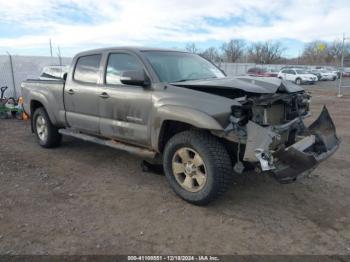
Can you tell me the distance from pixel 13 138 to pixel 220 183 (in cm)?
590

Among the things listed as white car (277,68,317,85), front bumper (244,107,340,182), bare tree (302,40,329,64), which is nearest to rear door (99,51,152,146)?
front bumper (244,107,340,182)

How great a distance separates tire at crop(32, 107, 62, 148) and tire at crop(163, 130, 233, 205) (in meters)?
3.28

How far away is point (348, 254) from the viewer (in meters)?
3.19

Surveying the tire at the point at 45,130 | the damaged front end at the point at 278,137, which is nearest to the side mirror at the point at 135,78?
the damaged front end at the point at 278,137

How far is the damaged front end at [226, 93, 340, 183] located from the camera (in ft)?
12.1

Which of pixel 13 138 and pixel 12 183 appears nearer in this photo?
pixel 12 183

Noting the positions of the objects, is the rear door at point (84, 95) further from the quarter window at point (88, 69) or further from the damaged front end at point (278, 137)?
the damaged front end at point (278, 137)

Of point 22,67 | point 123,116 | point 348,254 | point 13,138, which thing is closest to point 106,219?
point 123,116

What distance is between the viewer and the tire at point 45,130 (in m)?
6.75

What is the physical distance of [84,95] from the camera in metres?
5.57

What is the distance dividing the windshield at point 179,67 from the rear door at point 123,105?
23cm

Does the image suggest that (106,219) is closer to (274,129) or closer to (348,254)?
(274,129)

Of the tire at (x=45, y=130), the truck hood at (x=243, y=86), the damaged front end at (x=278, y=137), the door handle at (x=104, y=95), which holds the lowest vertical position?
the tire at (x=45, y=130)

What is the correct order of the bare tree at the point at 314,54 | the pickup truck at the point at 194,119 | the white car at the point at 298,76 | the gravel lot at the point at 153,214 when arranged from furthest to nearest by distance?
the bare tree at the point at 314,54 < the white car at the point at 298,76 < the pickup truck at the point at 194,119 < the gravel lot at the point at 153,214
